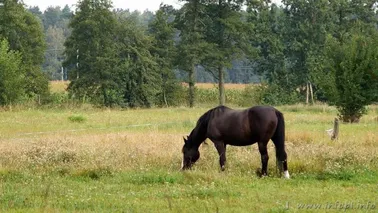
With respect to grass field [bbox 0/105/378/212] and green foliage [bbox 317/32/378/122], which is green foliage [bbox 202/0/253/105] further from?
grass field [bbox 0/105/378/212]

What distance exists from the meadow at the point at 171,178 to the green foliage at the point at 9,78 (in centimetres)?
2401

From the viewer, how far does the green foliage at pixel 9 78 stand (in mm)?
39344

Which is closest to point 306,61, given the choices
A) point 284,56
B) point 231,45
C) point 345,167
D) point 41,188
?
point 284,56

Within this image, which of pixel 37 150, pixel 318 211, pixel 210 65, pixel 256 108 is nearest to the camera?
pixel 318 211

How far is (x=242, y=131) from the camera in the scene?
13.1 m

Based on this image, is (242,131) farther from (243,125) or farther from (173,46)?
(173,46)

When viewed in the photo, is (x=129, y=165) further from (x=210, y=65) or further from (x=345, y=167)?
(x=210, y=65)

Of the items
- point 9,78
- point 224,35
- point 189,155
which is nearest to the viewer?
point 189,155

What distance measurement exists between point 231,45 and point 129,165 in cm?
3974

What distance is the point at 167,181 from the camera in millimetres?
11828

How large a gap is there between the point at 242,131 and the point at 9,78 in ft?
102

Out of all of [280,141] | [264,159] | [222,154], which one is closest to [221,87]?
[222,154]

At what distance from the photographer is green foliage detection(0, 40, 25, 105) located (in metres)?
39.3

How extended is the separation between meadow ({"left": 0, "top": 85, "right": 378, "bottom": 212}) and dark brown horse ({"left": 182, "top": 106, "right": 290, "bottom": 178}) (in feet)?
1.20
